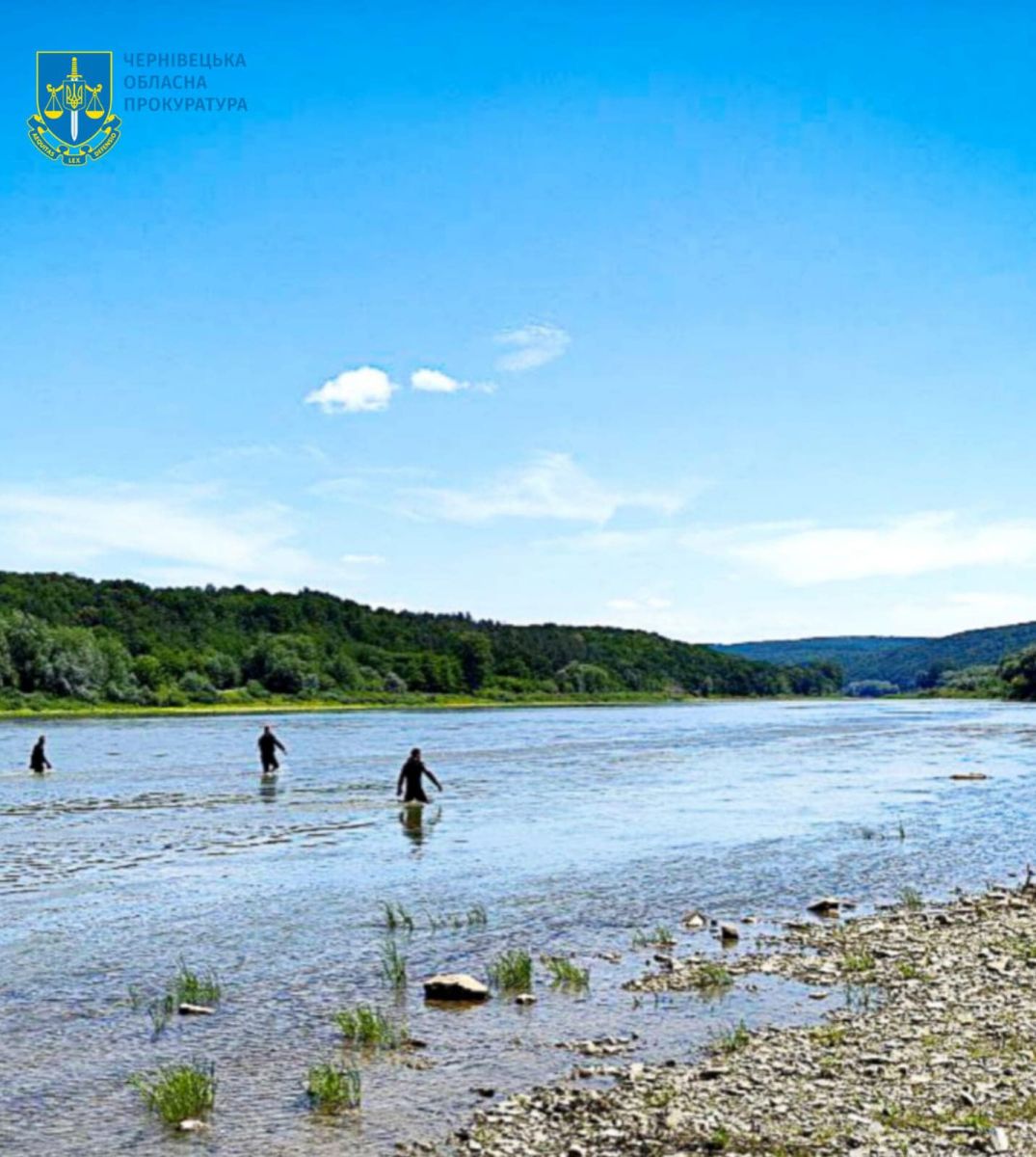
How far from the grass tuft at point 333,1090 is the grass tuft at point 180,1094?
111 centimetres

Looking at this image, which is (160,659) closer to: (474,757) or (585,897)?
(474,757)

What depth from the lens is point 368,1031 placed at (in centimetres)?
1556

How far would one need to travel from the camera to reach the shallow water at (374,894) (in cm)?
1393

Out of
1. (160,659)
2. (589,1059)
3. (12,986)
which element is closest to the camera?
(589,1059)

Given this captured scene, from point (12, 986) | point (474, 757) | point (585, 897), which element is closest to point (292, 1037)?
point (12, 986)

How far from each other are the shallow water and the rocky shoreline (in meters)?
0.78

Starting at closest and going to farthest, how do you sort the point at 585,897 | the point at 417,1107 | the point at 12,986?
the point at 417,1107
the point at 12,986
the point at 585,897

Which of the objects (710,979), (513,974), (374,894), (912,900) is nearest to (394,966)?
(513,974)

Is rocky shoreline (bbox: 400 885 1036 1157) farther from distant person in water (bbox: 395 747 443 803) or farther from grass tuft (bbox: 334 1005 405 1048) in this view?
distant person in water (bbox: 395 747 443 803)

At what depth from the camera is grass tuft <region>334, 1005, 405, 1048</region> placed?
1535 cm

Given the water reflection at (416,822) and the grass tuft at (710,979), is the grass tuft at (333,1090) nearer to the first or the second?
the grass tuft at (710,979)

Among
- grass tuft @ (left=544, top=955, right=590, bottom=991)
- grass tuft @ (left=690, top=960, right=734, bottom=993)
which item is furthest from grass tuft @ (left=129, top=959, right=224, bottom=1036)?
grass tuft @ (left=690, top=960, right=734, bottom=993)

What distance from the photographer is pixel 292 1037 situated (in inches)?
618

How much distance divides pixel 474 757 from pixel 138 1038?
58.7 metres
